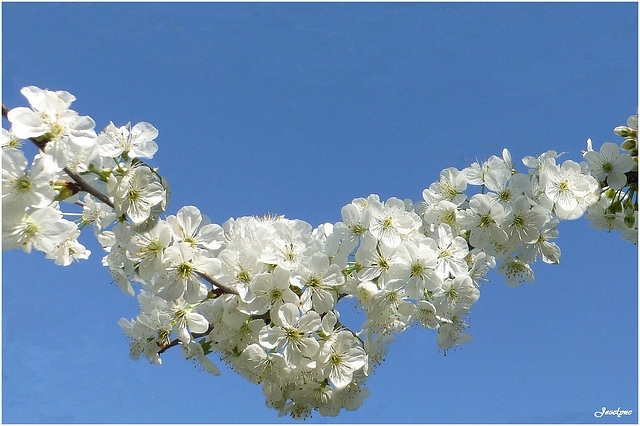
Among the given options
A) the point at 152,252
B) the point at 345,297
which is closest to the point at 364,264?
the point at 345,297

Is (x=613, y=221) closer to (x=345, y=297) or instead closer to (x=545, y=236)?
(x=545, y=236)

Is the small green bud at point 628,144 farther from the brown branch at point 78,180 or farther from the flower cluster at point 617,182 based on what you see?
the brown branch at point 78,180

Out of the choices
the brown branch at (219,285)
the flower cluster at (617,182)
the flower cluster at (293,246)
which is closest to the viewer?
the flower cluster at (293,246)

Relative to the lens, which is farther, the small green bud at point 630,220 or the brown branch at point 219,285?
the small green bud at point 630,220

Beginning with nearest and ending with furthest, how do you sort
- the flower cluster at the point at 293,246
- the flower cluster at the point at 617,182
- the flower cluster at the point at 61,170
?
A: the flower cluster at the point at 61,170, the flower cluster at the point at 293,246, the flower cluster at the point at 617,182

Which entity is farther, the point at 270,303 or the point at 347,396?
the point at 347,396

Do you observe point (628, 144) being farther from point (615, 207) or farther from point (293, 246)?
point (293, 246)

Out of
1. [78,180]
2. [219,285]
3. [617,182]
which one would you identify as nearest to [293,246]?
[219,285]

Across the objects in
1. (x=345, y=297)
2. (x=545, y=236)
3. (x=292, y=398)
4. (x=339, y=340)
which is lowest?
(x=292, y=398)

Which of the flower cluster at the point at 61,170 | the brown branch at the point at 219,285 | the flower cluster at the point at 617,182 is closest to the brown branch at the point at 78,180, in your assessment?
the flower cluster at the point at 61,170
